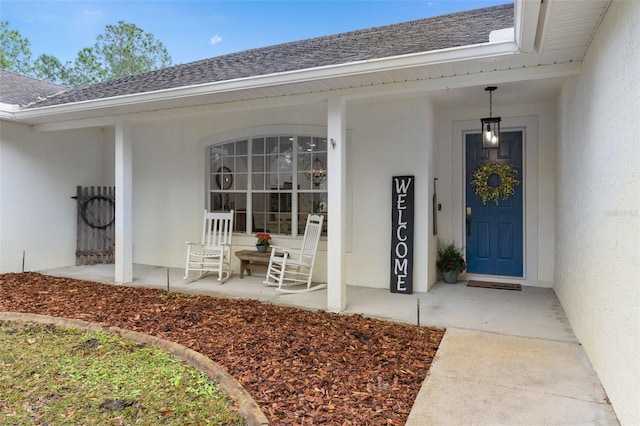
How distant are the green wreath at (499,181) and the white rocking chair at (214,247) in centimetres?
390

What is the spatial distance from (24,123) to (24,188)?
1.09m

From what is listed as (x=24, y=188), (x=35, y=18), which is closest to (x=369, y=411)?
(x=24, y=188)

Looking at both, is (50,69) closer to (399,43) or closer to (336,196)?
(399,43)

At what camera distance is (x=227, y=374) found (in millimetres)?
2768

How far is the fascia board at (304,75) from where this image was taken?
3344 mm

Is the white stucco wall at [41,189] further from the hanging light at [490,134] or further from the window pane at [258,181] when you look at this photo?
the hanging light at [490,134]

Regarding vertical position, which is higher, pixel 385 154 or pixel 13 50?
pixel 13 50

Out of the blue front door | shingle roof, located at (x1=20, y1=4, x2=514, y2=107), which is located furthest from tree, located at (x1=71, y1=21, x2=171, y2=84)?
the blue front door

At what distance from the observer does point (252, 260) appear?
605 centimetres

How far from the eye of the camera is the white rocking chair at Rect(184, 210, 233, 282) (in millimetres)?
6125

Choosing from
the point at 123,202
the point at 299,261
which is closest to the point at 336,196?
the point at 299,261

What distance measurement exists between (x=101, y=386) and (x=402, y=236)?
3.80 meters

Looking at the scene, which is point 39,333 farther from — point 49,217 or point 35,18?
point 35,18

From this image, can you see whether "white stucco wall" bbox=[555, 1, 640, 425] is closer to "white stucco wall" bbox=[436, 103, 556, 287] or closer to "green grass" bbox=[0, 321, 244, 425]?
"white stucco wall" bbox=[436, 103, 556, 287]
